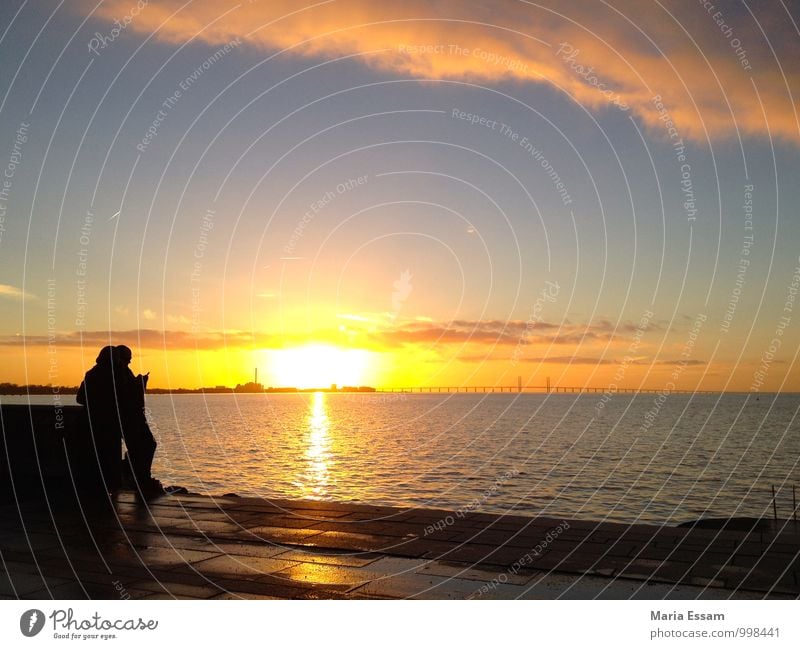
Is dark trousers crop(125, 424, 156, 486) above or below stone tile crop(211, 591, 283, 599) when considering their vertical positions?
above

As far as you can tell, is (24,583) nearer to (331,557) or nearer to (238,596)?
(238,596)

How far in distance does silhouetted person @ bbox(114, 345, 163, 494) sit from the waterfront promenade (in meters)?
2.51

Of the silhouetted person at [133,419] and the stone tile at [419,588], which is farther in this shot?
the silhouetted person at [133,419]

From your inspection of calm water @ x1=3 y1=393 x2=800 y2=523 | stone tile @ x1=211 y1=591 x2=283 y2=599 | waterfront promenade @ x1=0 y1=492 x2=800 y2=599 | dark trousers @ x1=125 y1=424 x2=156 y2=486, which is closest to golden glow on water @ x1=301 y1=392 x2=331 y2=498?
calm water @ x1=3 y1=393 x2=800 y2=523

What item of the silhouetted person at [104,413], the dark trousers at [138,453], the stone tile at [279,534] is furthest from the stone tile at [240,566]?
the silhouetted person at [104,413]

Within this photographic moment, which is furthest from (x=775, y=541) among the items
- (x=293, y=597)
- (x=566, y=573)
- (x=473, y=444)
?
(x=473, y=444)

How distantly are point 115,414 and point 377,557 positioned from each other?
7513 mm

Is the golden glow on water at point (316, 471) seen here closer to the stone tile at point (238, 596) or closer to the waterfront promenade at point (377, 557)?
the waterfront promenade at point (377, 557)

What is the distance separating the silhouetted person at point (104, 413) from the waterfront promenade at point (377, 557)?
8.19 ft

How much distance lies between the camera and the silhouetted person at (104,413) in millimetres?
14133

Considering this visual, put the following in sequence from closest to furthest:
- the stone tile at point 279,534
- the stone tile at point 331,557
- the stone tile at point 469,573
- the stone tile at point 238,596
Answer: the stone tile at point 238,596, the stone tile at point 469,573, the stone tile at point 331,557, the stone tile at point 279,534

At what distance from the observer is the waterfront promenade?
7.58 meters

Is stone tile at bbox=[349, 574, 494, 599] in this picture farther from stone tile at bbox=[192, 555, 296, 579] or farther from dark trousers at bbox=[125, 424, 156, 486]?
dark trousers at bbox=[125, 424, 156, 486]
